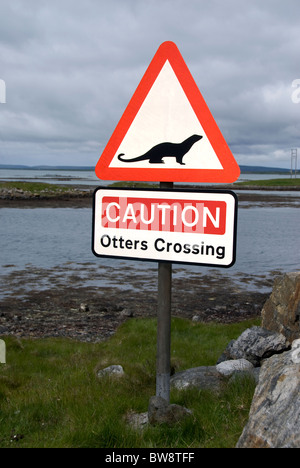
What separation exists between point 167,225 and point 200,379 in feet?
8.10

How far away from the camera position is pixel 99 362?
671 centimetres

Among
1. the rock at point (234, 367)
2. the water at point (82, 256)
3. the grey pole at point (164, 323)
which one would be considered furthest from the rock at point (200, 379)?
the water at point (82, 256)

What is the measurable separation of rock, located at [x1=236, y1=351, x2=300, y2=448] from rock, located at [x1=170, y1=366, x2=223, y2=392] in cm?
152

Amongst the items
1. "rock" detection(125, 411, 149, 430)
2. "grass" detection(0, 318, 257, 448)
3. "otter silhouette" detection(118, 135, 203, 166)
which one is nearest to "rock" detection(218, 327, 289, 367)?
"grass" detection(0, 318, 257, 448)

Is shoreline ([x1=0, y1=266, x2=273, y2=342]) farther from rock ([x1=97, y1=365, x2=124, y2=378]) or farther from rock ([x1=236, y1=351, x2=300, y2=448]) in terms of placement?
rock ([x1=236, y1=351, x2=300, y2=448])

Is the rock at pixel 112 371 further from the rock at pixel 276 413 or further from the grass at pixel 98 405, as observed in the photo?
the rock at pixel 276 413

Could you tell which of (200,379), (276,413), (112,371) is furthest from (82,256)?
(276,413)

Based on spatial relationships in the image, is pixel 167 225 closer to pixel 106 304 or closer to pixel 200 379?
pixel 200 379

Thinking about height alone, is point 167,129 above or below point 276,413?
above

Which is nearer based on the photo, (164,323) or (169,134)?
(169,134)

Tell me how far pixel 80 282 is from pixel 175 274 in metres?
3.95

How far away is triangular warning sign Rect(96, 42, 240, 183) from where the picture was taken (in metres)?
3.42

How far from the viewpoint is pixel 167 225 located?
3543 millimetres
